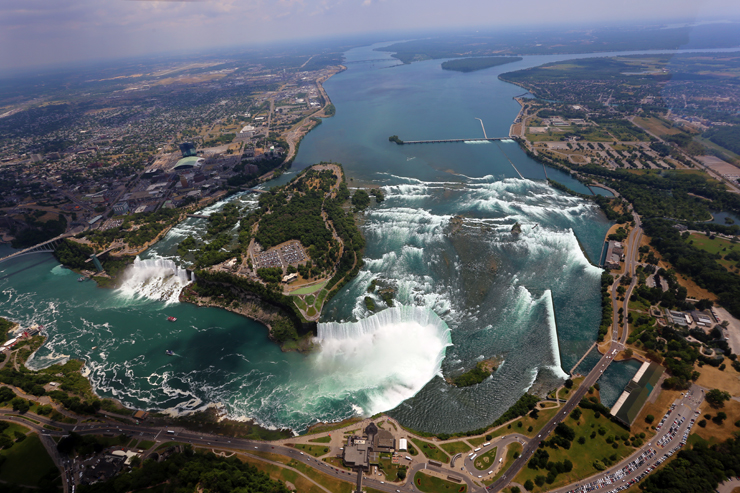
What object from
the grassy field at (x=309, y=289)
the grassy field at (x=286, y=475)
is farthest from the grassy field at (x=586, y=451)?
the grassy field at (x=309, y=289)

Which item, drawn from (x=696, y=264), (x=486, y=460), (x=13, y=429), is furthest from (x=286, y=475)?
(x=696, y=264)

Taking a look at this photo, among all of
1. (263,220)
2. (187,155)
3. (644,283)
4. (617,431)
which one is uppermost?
(187,155)

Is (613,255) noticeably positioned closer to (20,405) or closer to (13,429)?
(13,429)

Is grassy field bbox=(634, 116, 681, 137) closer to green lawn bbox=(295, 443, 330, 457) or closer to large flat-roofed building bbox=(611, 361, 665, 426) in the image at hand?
large flat-roofed building bbox=(611, 361, 665, 426)

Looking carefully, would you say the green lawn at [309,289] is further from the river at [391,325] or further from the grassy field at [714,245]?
the grassy field at [714,245]

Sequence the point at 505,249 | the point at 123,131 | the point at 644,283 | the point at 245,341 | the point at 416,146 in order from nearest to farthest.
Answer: the point at 245,341
the point at 644,283
the point at 505,249
the point at 416,146
the point at 123,131

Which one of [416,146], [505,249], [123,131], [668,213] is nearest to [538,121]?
[416,146]

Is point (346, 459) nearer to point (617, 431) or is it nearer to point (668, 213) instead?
point (617, 431)
